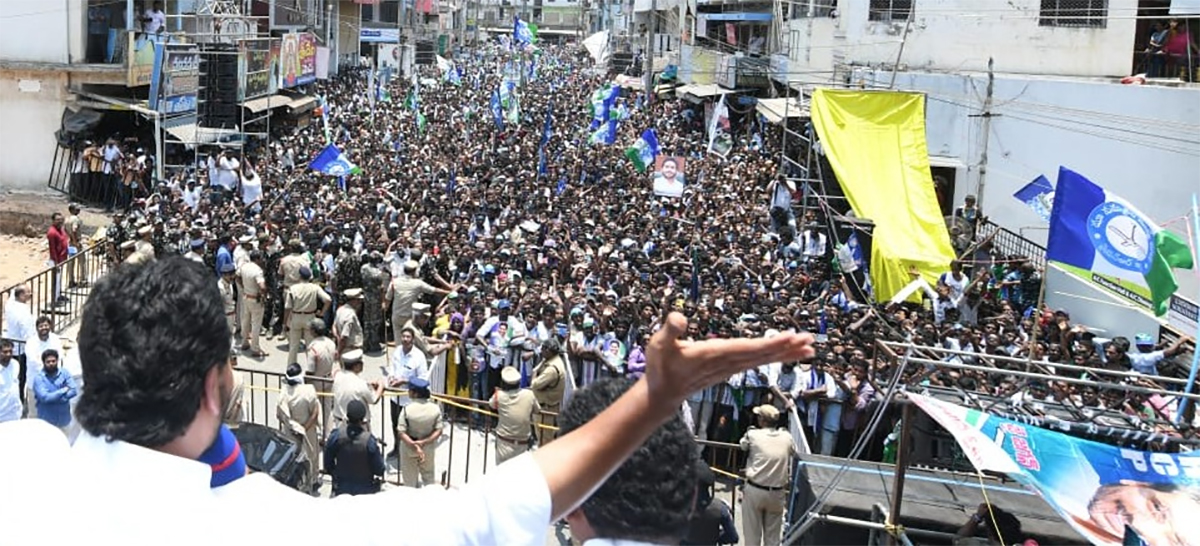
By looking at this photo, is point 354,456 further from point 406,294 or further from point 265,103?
point 265,103

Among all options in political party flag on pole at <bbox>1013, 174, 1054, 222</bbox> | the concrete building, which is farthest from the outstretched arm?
the concrete building

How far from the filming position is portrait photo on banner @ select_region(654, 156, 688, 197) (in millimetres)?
16953

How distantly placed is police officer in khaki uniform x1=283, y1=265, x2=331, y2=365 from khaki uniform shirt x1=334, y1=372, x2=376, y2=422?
327 centimetres

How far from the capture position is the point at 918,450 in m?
7.02

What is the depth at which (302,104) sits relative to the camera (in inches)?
1089

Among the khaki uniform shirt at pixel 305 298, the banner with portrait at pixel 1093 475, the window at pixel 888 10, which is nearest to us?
the banner with portrait at pixel 1093 475

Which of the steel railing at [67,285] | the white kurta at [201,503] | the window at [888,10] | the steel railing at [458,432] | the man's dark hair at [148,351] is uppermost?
the window at [888,10]

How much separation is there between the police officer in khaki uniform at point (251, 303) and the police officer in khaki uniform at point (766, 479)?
20.6 feet

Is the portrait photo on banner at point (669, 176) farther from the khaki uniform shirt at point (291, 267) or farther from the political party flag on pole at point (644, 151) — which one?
the khaki uniform shirt at point (291, 267)

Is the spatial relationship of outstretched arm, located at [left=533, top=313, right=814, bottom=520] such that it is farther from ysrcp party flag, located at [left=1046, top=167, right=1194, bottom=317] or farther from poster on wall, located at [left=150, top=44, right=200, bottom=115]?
poster on wall, located at [left=150, top=44, right=200, bottom=115]

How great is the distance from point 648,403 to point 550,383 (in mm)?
7879

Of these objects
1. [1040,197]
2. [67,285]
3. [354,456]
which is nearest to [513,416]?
[354,456]

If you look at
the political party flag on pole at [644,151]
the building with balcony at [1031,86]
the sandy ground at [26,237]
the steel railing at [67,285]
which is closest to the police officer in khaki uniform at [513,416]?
the steel railing at [67,285]

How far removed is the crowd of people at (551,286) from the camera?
912cm
